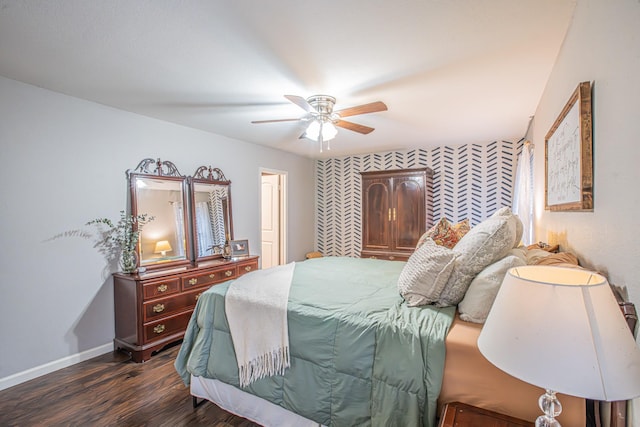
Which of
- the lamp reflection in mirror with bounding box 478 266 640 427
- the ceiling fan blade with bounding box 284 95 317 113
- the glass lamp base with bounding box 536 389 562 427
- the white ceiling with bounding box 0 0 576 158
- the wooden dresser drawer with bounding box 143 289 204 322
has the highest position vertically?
the white ceiling with bounding box 0 0 576 158

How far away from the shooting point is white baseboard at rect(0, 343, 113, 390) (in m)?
2.28

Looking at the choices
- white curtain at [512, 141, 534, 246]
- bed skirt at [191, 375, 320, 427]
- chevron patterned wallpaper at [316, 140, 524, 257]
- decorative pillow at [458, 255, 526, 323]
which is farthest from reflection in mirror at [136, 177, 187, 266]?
white curtain at [512, 141, 534, 246]

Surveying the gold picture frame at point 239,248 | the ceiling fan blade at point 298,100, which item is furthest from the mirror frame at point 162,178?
the ceiling fan blade at point 298,100

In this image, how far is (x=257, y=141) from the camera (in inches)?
166

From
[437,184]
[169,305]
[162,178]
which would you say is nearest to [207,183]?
[162,178]

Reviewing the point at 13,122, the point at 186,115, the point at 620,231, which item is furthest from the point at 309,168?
the point at 620,231

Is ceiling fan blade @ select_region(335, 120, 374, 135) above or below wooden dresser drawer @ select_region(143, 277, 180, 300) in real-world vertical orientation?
above

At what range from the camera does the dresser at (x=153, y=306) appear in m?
2.70

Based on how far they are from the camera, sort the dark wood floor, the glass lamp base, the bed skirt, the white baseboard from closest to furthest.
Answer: the glass lamp base, the bed skirt, the dark wood floor, the white baseboard

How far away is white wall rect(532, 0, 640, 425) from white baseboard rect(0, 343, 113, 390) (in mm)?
3603

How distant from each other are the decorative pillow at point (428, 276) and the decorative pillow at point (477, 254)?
4cm

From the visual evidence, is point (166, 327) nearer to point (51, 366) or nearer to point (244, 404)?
point (51, 366)

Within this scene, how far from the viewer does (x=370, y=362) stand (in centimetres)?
143

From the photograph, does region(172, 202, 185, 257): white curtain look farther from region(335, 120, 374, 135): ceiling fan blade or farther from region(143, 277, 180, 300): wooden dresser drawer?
region(335, 120, 374, 135): ceiling fan blade
